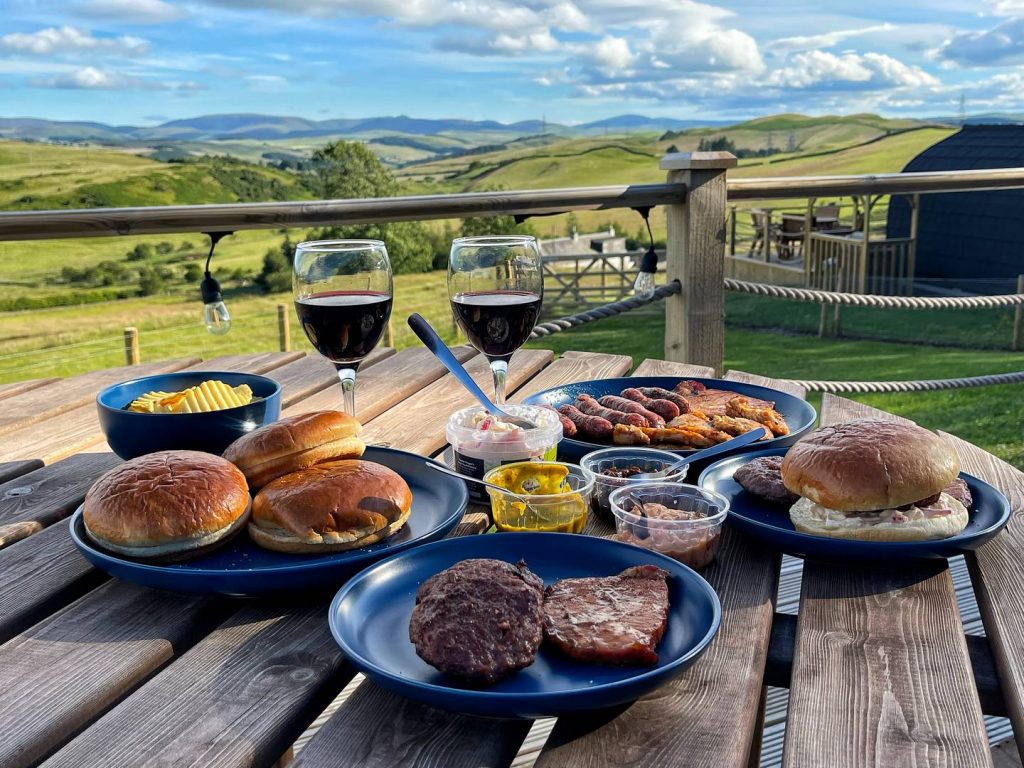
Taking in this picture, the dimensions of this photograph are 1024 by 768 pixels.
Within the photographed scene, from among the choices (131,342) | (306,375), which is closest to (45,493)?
(306,375)

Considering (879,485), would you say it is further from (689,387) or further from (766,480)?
(689,387)

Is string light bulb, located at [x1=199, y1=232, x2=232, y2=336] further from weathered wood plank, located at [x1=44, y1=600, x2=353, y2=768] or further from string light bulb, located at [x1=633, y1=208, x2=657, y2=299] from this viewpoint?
weathered wood plank, located at [x1=44, y1=600, x2=353, y2=768]

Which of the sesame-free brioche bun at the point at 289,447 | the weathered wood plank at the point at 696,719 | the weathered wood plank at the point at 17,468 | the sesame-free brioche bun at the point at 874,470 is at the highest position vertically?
the sesame-free brioche bun at the point at 289,447

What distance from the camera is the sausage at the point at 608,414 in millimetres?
1632

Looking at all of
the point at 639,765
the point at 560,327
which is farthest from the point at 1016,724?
the point at 560,327

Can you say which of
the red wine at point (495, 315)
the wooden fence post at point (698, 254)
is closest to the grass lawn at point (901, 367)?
the wooden fence post at point (698, 254)

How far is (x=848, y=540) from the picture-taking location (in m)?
1.19

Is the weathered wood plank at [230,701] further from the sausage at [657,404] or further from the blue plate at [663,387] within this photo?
the sausage at [657,404]

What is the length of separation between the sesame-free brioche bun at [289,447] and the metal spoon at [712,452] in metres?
0.46

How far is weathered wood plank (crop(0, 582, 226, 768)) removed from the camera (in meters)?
0.90

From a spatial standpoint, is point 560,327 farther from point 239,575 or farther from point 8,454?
point 239,575

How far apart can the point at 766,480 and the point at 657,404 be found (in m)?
0.39

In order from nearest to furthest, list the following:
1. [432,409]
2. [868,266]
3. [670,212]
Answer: [432,409] → [670,212] → [868,266]

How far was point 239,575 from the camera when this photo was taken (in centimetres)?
109
